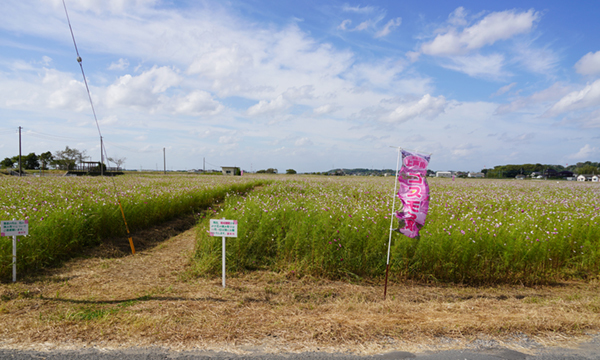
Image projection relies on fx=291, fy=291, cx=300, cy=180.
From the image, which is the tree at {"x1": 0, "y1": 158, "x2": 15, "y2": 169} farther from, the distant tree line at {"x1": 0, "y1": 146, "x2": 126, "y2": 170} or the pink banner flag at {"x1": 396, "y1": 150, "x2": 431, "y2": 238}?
the pink banner flag at {"x1": 396, "y1": 150, "x2": 431, "y2": 238}

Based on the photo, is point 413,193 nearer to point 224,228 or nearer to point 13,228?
point 224,228

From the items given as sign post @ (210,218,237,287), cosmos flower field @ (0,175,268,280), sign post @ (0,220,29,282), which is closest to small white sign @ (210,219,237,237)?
sign post @ (210,218,237,287)

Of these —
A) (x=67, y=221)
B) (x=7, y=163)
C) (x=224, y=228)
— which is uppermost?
(x=7, y=163)

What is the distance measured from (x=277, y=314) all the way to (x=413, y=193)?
10.3ft

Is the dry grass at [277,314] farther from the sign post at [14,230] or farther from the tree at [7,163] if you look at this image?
the tree at [7,163]

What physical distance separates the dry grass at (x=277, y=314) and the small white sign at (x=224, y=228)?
3.45ft

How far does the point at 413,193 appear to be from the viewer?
532 centimetres

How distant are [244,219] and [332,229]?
2.28 meters

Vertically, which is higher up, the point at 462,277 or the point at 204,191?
the point at 204,191

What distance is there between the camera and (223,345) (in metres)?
3.66

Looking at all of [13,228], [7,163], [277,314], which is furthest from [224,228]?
[7,163]

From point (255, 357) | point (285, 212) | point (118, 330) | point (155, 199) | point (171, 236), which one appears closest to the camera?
point (255, 357)

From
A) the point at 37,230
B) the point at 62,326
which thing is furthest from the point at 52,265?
the point at 62,326

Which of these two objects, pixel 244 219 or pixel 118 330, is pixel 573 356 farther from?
pixel 244 219
